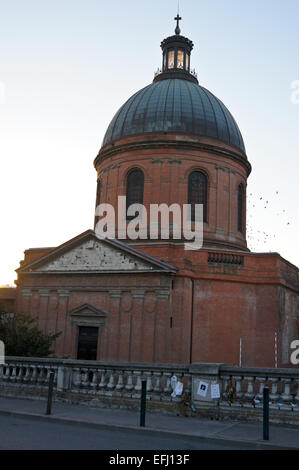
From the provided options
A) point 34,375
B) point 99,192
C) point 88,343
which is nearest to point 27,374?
point 34,375

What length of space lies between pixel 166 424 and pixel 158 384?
1.69 meters

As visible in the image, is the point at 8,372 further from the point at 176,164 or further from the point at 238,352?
the point at 176,164

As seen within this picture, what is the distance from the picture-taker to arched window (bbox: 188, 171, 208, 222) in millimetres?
27656

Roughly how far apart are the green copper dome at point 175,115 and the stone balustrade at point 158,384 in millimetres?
18197

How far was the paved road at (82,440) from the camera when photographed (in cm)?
787

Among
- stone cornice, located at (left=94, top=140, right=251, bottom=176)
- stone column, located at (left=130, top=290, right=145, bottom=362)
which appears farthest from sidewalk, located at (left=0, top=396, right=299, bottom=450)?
stone cornice, located at (left=94, top=140, right=251, bottom=176)

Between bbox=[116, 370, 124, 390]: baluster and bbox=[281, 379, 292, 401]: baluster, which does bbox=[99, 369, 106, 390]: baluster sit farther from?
bbox=[281, 379, 292, 401]: baluster

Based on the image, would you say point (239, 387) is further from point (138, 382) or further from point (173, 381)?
point (138, 382)

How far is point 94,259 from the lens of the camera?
23531 millimetres

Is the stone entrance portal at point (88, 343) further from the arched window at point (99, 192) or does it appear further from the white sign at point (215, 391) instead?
the white sign at point (215, 391)

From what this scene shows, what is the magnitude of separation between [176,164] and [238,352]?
10.9m

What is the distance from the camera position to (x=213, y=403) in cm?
1062

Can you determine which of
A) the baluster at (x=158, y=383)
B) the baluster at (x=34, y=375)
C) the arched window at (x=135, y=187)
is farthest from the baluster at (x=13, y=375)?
the arched window at (x=135, y=187)
